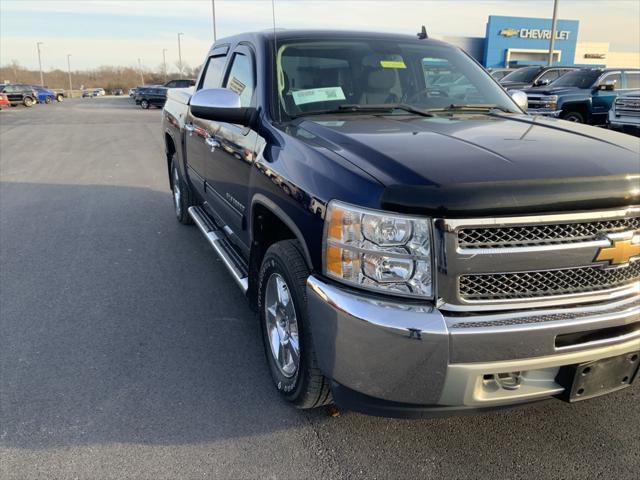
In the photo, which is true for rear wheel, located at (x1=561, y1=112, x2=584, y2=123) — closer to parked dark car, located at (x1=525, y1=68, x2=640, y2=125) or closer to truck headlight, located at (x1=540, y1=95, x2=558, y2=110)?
parked dark car, located at (x1=525, y1=68, x2=640, y2=125)

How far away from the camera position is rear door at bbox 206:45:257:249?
11.6 ft

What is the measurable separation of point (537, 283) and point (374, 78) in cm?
198

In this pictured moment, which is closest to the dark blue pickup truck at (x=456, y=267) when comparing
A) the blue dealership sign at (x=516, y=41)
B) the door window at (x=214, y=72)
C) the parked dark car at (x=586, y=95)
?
the door window at (x=214, y=72)

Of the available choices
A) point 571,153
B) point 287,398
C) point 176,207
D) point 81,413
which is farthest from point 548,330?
point 176,207

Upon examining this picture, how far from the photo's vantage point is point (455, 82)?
13.0ft

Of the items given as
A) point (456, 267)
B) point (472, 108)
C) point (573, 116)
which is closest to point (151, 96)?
point (573, 116)

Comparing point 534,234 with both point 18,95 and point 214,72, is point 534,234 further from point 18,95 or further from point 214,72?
point 18,95

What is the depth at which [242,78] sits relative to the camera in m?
3.99

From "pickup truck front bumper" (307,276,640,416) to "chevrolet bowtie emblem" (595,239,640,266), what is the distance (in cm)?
17

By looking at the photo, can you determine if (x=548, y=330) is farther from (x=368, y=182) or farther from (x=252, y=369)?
(x=252, y=369)

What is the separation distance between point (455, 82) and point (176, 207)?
393 centimetres

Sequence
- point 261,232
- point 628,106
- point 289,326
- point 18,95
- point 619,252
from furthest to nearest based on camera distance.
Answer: point 18,95 → point 628,106 → point 261,232 → point 289,326 → point 619,252

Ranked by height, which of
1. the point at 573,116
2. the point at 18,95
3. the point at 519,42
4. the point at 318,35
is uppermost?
the point at 519,42

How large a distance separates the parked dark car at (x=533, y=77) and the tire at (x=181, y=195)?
13070 millimetres
